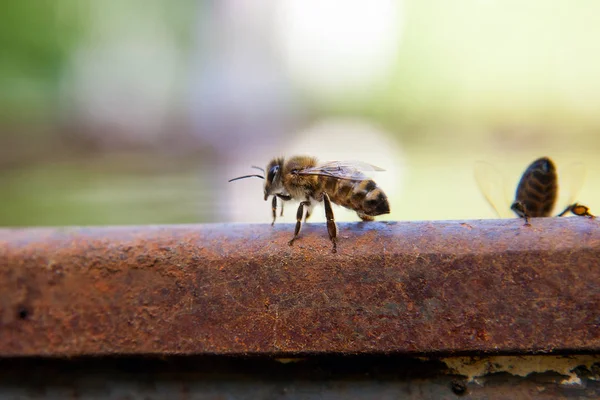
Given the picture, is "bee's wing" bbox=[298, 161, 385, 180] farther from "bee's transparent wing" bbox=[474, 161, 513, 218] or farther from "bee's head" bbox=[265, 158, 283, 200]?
"bee's transparent wing" bbox=[474, 161, 513, 218]

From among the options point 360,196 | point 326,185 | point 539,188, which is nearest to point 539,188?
point 539,188

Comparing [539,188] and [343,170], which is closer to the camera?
[539,188]

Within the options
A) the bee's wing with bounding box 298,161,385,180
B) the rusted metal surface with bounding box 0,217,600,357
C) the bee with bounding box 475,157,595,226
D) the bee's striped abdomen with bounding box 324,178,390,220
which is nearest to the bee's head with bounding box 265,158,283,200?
the bee's wing with bounding box 298,161,385,180

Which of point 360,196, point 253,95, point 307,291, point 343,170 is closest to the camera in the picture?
point 307,291

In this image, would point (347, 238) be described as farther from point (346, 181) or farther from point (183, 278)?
point (346, 181)

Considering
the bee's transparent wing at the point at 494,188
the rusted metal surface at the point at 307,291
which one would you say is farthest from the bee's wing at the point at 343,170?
the rusted metal surface at the point at 307,291

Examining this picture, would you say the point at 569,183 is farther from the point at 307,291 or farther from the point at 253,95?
the point at 253,95
